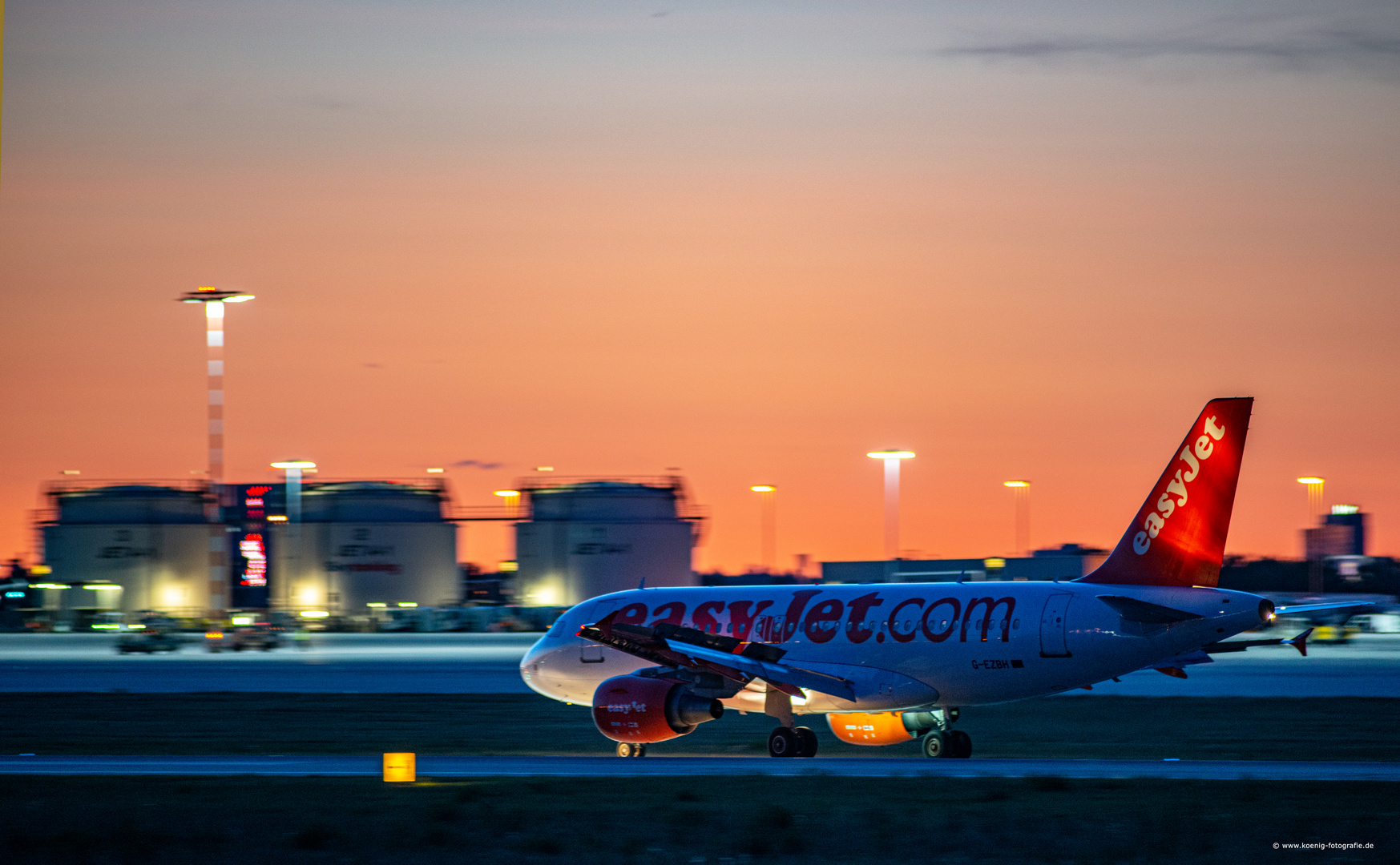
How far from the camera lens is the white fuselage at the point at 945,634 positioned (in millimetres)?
26953

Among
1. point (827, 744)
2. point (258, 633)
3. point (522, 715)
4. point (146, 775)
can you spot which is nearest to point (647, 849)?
point (146, 775)

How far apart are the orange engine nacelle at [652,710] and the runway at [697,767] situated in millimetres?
502

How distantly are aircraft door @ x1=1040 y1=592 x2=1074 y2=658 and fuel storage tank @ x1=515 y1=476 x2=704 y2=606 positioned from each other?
75497mm

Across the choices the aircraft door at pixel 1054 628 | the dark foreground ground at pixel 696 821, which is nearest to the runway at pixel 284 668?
the aircraft door at pixel 1054 628

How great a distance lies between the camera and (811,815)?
19.9 meters

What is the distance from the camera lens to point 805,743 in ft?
96.5

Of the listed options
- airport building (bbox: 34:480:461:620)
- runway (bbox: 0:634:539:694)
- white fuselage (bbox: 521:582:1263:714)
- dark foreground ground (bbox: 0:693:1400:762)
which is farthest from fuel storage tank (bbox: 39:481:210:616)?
white fuselage (bbox: 521:582:1263:714)

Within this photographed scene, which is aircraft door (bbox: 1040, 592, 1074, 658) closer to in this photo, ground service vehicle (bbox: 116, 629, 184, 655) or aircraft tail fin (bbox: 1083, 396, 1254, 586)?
aircraft tail fin (bbox: 1083, 396, 1254, 586)

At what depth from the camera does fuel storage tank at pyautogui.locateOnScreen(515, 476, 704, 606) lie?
105 metres

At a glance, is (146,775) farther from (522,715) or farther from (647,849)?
(522,715)

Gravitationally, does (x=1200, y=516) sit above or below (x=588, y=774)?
above

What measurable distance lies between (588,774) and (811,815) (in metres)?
6.15

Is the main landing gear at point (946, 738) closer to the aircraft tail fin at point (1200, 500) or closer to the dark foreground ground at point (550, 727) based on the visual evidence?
the dark foreground ground at point (550, 727)

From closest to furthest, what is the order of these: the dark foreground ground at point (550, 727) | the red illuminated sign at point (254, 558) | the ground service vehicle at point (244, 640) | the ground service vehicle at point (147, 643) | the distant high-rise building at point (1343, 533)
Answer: the dark foreground ground at point (550, 727)
the ground service vehicle at point (147, 643)
the ground service vehicle at point (244, 640)
the red illuminated sign at point (254, 558)
the distant high-rise building at point (1343, 533)
